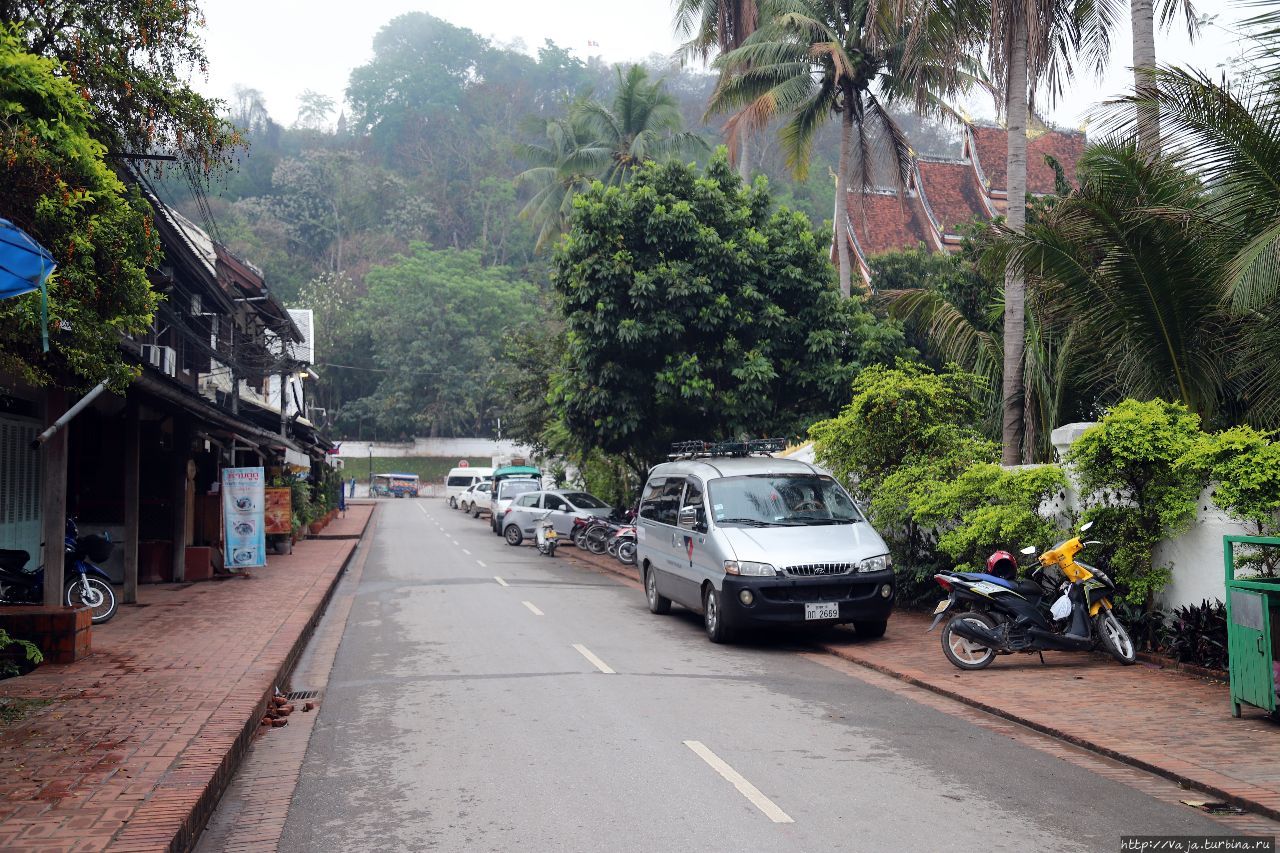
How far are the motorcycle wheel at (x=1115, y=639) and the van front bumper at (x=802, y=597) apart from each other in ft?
7.53

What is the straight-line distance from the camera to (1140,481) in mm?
10117

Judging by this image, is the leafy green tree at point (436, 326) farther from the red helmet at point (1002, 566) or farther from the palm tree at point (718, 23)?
the red helmet at point (1002, 566)

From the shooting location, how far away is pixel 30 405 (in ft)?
46.2

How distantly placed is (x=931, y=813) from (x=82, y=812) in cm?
428

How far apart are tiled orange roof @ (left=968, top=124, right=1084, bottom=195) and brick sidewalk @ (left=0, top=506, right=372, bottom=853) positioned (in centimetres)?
3503

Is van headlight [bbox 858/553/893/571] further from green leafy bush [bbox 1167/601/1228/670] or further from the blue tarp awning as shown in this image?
the blue tarp awning

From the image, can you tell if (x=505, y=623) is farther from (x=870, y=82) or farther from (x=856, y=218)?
(x=856, y=218)

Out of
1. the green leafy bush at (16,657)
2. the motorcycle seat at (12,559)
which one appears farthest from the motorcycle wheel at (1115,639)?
the motorcycle seat at (12,559)

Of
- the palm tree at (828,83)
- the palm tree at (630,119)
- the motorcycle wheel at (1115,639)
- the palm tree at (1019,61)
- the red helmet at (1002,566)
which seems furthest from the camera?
the palm tree at (630,119)

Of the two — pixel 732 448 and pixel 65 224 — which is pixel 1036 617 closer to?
pixel 732 448

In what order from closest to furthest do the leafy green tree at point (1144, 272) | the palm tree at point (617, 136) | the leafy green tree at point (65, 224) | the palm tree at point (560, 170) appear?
the leafy green tree at point (65, 224), the leafy green tree at point (1144, 272), the palm tree at point (617, 136), the palm tree at point (560, 170)

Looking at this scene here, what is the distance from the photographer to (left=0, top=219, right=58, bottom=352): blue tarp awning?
648 cm

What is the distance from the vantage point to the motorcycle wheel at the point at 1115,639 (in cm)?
1009

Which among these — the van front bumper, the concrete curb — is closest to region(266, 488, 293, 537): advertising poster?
the concrete curb
